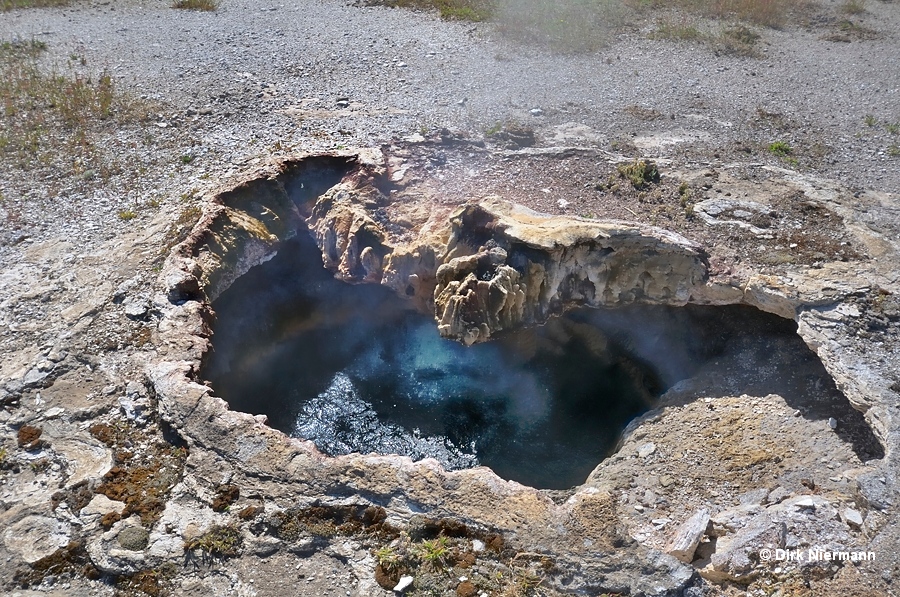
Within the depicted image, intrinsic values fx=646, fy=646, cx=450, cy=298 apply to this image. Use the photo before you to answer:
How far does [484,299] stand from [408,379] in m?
3.19

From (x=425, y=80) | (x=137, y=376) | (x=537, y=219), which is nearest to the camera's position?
(x=137, y=376)

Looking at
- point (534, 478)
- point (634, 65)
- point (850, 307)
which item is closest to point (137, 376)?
point (534, 478)

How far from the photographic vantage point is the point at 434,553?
800cm

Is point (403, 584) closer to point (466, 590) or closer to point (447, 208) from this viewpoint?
point (466, 590)

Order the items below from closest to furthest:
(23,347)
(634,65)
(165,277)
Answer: (23,347) → (165,277) → (634,65)

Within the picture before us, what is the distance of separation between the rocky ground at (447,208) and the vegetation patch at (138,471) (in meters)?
0.04

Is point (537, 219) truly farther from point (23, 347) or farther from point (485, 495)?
point (23, 347)

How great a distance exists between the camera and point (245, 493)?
8.54m

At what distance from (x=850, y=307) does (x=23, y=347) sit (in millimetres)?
13603

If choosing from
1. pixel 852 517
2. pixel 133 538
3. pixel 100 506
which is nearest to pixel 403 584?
pixel 133 538

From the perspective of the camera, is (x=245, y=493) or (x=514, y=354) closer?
(x=245, y=493)

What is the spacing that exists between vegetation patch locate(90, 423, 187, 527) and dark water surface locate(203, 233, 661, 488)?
2629 millimetres

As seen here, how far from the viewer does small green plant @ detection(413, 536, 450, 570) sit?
7.96m

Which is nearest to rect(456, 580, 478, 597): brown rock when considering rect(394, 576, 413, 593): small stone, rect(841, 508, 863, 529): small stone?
rect(394, 576, 413, 593): small stone
